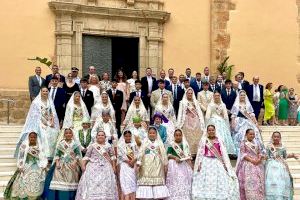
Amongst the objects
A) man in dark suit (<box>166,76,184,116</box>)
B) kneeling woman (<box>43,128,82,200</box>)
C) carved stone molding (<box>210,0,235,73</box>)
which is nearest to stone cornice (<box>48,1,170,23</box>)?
carved stone molding (<box>210,0,235,73</box>)

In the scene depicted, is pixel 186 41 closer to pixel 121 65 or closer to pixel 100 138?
pixel 121 65

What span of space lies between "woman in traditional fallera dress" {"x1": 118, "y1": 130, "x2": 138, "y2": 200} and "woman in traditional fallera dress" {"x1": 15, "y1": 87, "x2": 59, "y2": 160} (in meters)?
1.59

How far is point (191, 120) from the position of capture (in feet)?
32.6

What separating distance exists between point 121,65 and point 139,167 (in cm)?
788

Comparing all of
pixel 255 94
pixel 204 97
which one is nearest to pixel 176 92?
pixel 204 97

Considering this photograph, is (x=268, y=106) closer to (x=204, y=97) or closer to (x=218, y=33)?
(x=218, y=33)

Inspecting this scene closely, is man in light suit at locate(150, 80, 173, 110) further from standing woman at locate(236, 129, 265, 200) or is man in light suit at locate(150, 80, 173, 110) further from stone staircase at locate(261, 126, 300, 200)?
standing woman at locate(236, 129, 265, 200)

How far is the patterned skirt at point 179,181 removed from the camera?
24.4 feet

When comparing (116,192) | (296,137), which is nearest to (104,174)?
(116,192)

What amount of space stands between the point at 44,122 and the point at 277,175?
3838mm

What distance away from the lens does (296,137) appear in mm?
12008

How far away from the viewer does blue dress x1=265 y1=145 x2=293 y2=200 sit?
7516 mm

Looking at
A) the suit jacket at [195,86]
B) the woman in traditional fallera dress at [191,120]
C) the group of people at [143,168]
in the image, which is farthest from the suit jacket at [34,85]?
the suit jacket at [195,86]

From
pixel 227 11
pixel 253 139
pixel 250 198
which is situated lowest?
pixel 250 198
